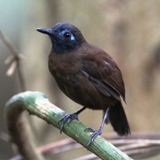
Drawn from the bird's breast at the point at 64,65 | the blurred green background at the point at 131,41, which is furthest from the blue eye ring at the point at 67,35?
the blurred green background at the point at 131,41

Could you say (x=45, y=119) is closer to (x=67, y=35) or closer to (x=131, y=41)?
(x=67, y=35)

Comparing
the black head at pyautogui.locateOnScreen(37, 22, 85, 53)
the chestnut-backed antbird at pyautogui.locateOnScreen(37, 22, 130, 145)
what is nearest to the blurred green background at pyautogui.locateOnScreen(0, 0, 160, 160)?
the chestnut-backed antbird at pyautogui.locateOnScreen(37, 22, 130, 145)

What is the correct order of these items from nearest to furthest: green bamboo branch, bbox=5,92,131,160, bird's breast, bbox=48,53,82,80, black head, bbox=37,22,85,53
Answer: green bamboo branch, bbox=5,92,131,160 → bird's breast, bbox=48,53,82,80 → black head, bbox=37,22,85,53

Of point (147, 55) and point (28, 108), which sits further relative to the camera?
point (147, 55)

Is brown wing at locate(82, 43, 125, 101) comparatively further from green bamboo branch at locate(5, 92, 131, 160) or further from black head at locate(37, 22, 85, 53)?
green bamboo branch at locate(5, 92, 131, 160)

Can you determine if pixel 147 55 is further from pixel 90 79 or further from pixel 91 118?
pixel 90 79

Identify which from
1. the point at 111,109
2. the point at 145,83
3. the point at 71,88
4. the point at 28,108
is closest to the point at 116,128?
the point at 111,109

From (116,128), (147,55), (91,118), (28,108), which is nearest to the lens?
(28,108)
